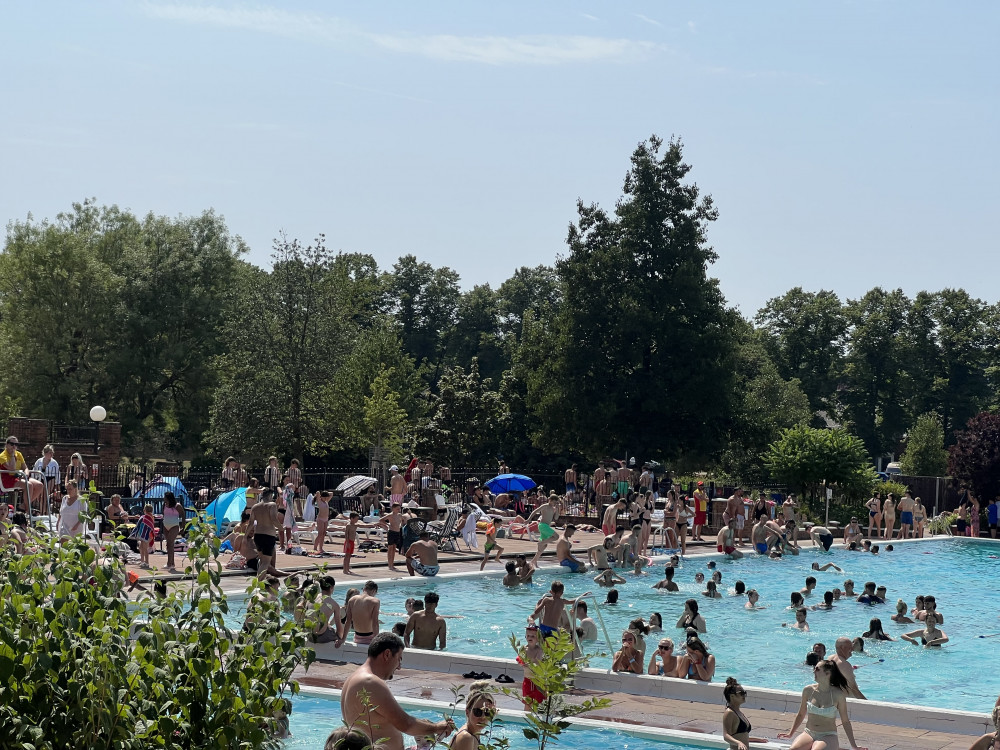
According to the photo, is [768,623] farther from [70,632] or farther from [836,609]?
[70,632]

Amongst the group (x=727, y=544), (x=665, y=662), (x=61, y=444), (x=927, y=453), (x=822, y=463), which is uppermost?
(x=927, y=453)

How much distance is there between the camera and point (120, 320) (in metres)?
47.9

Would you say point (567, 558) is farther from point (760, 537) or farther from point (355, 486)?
point (760, 537)

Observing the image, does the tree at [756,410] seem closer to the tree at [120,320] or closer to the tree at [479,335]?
the tree at [479,335]

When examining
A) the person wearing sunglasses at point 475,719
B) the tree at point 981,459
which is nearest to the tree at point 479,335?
the tree at point 981,459

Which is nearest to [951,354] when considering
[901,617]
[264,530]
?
[901,617]

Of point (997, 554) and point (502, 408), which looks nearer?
point (997, 554)

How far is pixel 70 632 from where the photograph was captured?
4.97 metres

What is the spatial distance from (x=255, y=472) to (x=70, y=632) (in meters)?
29.4

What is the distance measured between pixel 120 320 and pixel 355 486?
22423 millimetres

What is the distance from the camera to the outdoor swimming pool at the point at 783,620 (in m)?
16.9

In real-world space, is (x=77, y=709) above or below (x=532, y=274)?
below

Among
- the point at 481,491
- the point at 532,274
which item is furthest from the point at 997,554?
the point at 532,274

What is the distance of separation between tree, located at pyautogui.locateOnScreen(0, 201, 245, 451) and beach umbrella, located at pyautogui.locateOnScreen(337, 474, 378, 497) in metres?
21.3
